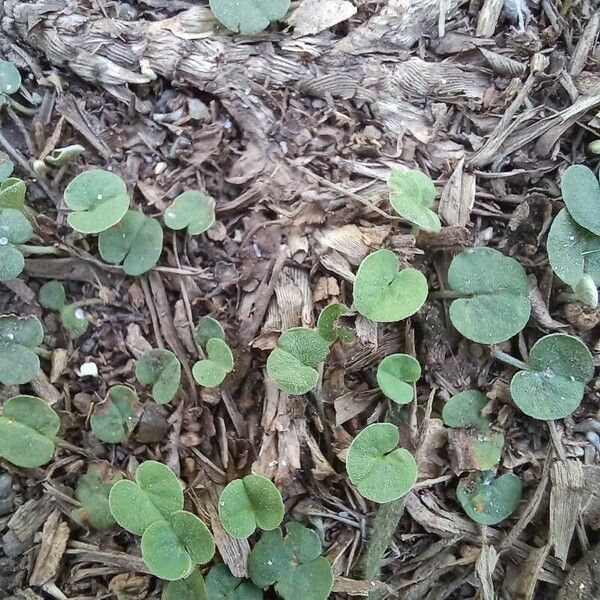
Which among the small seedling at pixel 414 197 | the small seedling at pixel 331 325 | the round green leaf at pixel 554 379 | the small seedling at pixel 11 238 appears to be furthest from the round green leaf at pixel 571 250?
the small seedling at pixel 11 238

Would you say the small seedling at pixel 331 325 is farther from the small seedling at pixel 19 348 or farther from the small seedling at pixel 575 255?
the small seedling at pixel 19 348

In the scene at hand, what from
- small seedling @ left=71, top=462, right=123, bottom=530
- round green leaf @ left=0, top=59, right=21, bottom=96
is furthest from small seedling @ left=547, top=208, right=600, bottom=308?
round green leaf @ left=0, top=59, right=21, bottom=96

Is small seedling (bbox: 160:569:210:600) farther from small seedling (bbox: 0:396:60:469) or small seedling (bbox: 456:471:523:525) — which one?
small seedling (bbox: 456:471:523:525)

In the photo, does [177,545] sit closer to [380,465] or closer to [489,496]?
[380,465]

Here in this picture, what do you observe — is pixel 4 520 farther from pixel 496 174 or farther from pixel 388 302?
pixel 496 174

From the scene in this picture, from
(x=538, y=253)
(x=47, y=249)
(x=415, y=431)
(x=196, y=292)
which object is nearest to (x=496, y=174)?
(x=538, y=253)

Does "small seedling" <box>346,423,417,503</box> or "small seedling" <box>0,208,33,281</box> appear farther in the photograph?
"small seedling" <box>0,208,33,281</box>
